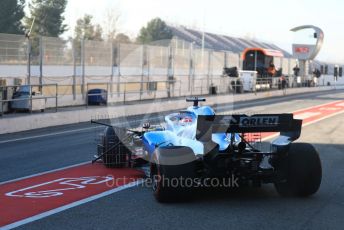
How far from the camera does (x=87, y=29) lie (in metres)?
84.9

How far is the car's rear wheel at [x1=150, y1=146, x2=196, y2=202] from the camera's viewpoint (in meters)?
7.00

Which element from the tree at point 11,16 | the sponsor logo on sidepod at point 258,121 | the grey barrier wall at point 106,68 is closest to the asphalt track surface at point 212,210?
the sponsor logo on sidepod at point 258,121

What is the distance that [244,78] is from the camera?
1548 inches

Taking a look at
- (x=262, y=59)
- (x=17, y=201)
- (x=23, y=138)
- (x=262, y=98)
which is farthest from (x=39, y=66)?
(x=262, y=59)

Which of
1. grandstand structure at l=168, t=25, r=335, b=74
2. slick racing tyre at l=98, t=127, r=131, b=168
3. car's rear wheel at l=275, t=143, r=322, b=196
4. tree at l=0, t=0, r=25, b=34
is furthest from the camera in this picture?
grandstand structure at l=168, t=25, r=335, b=74

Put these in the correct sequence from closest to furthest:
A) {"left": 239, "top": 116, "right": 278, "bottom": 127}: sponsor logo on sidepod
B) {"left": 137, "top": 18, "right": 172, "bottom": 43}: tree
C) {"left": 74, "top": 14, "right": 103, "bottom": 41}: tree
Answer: {"left": 239, "top": 116, "right": 278, "bottom": 127}: sponsor logo on sidepod, {"left": 74, "top": 14, "right": 103, "bottom": 41}: tree, {"left": 137, "top": 18, "right": 172, "bottom": 43}: tree

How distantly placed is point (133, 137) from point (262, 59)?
128 feet

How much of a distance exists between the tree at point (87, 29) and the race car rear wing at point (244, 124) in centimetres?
7642

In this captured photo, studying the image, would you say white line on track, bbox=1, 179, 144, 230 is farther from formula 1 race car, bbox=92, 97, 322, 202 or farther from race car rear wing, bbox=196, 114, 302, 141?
race car rear wing, bbox=196, 114, 302, 141

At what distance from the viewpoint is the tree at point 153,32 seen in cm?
9600

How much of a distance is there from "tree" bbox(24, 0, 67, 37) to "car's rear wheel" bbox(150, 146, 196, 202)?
61679 mm

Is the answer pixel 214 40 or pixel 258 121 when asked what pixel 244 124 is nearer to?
pixel 258 121

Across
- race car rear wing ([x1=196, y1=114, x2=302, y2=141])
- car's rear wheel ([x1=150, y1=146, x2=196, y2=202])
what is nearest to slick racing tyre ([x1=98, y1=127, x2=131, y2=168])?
car's rear wheel ([x1=150, y1=146, x2=196, y2=202])

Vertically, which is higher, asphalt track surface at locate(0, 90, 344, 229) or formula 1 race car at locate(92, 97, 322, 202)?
formula 1 race car at locate(92, 97, 322, 202)
